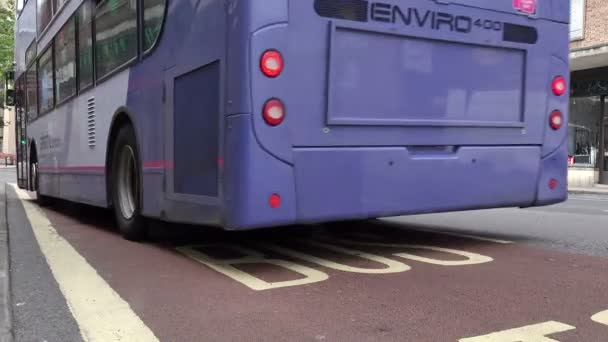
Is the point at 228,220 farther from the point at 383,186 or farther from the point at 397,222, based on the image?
the point at 397,222

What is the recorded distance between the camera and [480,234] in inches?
258

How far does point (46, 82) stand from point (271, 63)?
7506mm

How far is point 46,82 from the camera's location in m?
10.3

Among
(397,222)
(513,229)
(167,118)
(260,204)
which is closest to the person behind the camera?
(260,204)

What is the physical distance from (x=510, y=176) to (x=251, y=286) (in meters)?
2.54

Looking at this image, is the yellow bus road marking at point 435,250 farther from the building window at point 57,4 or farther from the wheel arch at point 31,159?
the wheel arch at point 31,159

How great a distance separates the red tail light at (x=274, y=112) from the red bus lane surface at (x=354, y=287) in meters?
1.17

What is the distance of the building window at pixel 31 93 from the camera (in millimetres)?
11469

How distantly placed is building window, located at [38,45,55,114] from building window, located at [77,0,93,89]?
2.19 metres

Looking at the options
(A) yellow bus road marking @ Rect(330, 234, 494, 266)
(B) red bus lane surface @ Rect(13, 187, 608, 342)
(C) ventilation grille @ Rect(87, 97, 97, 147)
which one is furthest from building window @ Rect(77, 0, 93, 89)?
(A) yellow bus road marking @ Rect(330, 234, 494, 266)

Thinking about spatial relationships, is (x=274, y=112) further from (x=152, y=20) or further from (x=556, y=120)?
(x=556, y=120)

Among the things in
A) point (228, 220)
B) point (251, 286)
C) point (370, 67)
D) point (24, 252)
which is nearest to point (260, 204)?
point (228, 220)

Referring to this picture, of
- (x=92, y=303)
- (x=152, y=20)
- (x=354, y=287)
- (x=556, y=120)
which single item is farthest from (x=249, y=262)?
(x=556, y=120)

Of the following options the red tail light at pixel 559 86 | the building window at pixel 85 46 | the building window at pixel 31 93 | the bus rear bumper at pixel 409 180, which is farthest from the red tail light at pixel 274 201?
the building window at pixel 31 93
